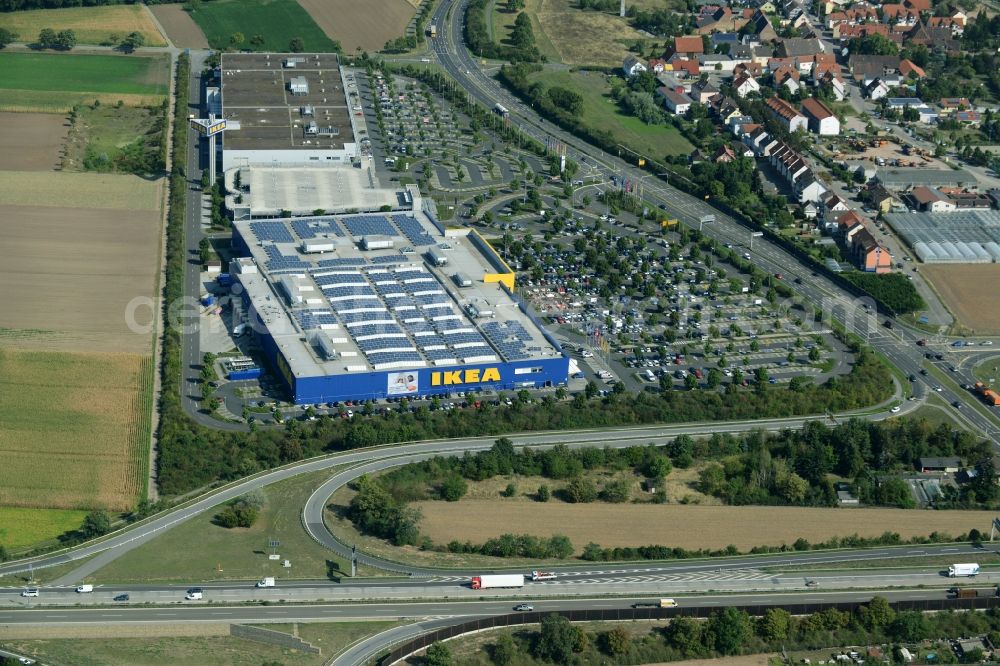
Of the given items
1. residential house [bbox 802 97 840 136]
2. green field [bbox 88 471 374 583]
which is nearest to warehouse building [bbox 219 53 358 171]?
residential house [bbox 802 97 840 136]

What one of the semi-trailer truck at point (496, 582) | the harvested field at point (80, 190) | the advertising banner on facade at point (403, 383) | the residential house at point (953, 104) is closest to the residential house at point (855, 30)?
the residential house at point (953, 104)

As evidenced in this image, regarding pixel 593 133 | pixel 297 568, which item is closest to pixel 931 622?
pixel 297 568

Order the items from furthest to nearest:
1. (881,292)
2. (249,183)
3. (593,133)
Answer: (593,133) → (249,183) → (881,292)

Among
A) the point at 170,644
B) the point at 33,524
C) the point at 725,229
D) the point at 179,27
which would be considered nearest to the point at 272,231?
the point at 725,229

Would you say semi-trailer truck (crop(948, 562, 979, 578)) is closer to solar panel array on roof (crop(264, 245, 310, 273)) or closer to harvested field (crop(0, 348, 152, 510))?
harvested field (crop(0, 348, 152, 510))

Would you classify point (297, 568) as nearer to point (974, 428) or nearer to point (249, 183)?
point (974, 428)
